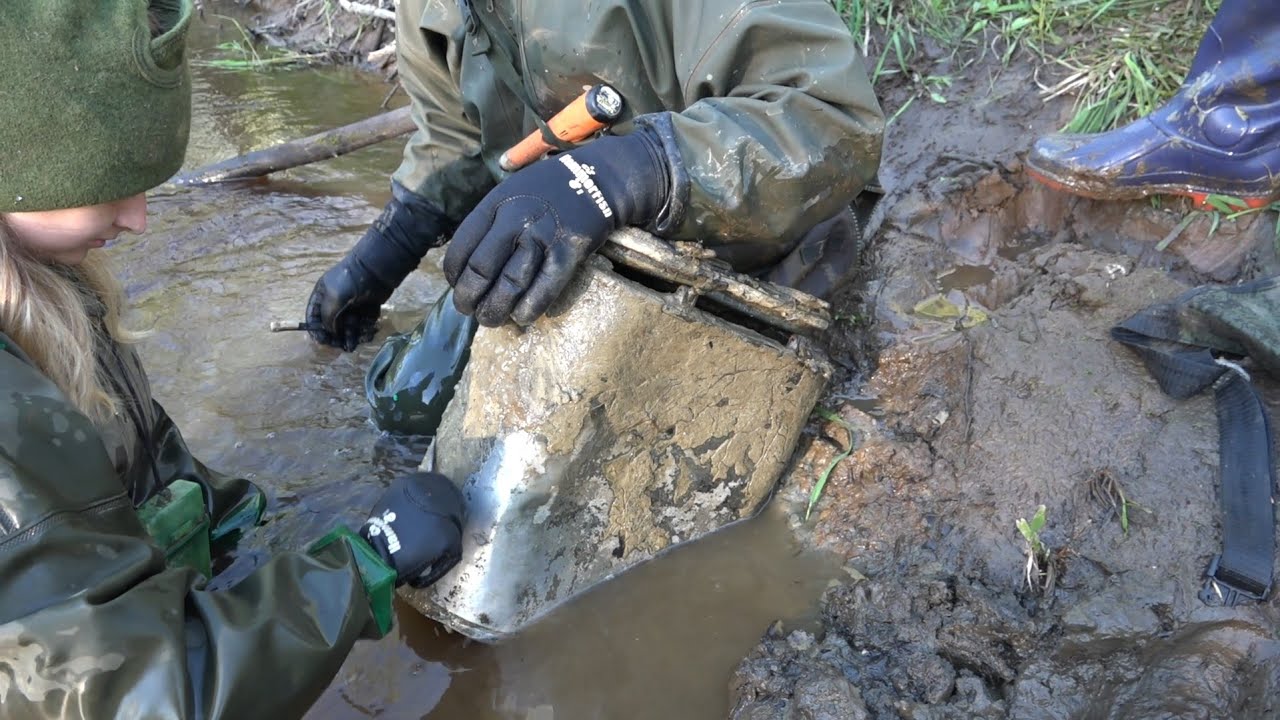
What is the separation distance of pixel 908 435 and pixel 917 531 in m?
0.31

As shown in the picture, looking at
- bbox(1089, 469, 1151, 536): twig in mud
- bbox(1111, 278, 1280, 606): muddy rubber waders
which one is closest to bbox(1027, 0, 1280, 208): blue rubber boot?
bbox(1111, 278, 1280, 606): muddy rubber waders

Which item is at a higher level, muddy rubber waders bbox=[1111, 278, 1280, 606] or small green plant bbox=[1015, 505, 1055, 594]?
muddy rubber waders bbox=[1111, 278, 1280, 606]

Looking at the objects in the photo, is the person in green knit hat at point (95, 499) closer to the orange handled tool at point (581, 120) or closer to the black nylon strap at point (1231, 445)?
the orange handled tool at point (581, 120)

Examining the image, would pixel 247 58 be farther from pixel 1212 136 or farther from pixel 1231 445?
pixel 1231 445

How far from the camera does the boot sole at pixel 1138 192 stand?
2.60 meters

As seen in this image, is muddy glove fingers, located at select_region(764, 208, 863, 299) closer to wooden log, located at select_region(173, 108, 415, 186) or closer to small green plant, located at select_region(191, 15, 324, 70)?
wooden log, located at select_region(173, 108, 415, 186)

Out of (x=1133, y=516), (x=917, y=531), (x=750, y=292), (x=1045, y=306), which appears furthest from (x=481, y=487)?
(x=1045, y=306)

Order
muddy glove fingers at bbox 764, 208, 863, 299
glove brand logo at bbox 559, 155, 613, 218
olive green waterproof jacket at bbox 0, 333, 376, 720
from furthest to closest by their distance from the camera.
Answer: muddy glove fingers at bbox 764, 208, 863, 299 < glove brand logo at bbox 559, 155, 613, 218 < olive green waterproof jacket at bbox 0, 333, 376, 720

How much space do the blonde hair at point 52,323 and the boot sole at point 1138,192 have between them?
8.66 ft

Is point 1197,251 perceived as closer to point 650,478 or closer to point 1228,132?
point 1228,132

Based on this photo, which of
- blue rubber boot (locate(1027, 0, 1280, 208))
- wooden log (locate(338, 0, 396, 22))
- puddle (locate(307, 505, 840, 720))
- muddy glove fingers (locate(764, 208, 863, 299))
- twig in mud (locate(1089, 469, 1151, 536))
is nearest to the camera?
puddle (locate(307, 505, 840, 720))

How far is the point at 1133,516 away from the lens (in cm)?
203

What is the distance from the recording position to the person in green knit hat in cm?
125

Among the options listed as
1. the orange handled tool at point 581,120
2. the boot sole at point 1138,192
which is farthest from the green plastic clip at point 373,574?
the boot sole at point 1138,192
